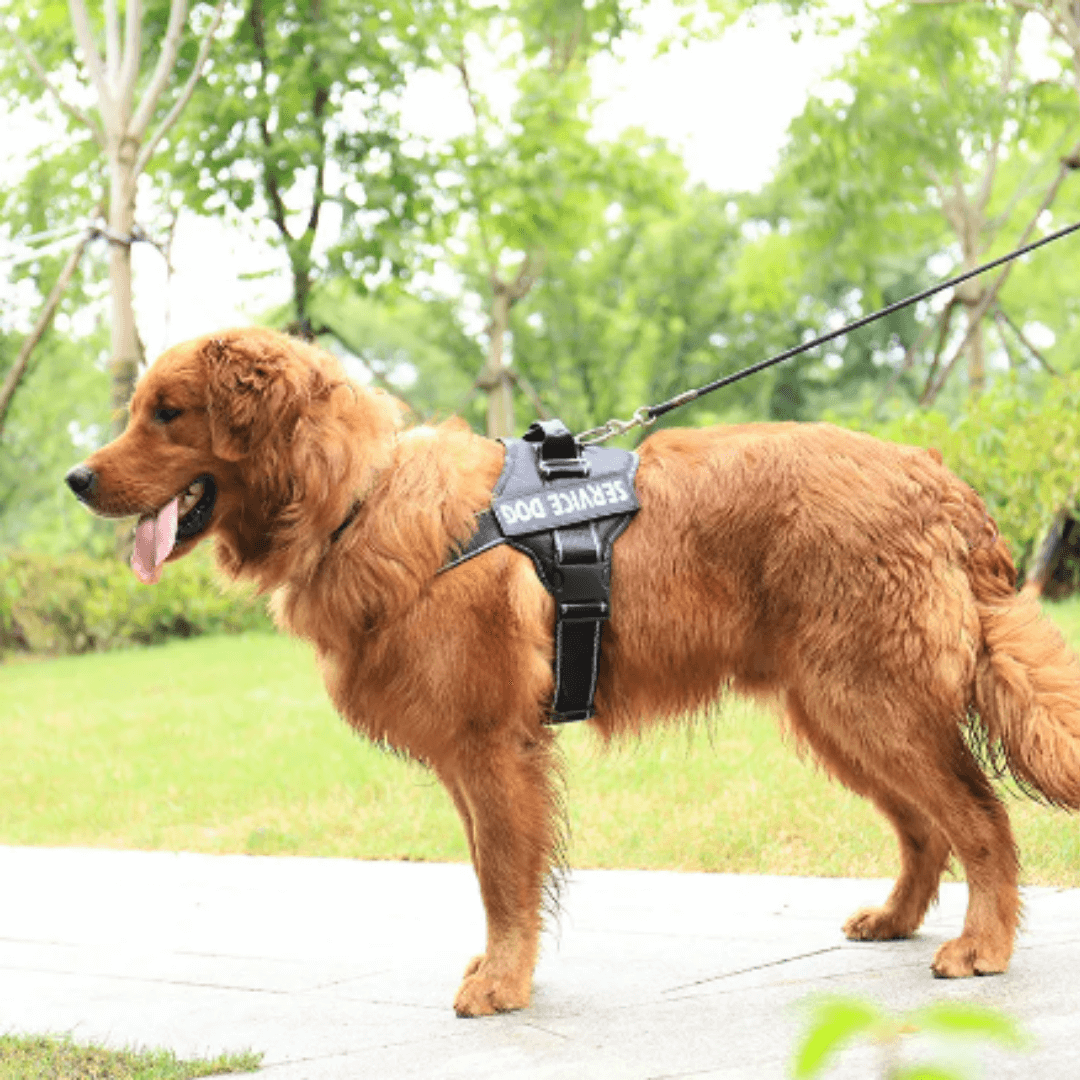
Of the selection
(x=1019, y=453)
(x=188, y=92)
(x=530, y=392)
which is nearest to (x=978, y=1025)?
(x=1019, y=453)

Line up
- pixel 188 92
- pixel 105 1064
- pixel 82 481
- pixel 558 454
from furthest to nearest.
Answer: pixel 188 92 → pixel 558 454 → pixel 82 481 → pixel 105 1064

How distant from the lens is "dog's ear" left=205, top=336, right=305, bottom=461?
12.0 ft

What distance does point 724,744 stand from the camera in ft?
25.4

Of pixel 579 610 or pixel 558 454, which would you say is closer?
pixel 579 610

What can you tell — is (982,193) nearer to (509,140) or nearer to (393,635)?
(509,140)

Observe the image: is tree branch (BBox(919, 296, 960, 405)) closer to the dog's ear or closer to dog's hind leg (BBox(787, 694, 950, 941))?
dog's hind leg (BBox(787, 694, 950, 941))

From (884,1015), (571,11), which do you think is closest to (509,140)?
(571,11)

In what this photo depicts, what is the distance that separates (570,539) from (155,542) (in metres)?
1.11

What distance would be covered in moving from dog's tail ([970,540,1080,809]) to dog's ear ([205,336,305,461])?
1.88 m

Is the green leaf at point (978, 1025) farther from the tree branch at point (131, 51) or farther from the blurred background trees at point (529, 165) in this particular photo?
the tree branch at point (131, 51)

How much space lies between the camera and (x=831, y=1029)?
0.86 m

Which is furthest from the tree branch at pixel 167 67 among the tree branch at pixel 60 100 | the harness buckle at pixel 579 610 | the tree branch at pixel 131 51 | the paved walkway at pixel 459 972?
the harness buckle at pixel 579 610

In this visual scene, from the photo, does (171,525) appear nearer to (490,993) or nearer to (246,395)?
(246,395)

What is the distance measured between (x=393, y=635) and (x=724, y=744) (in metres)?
4.44
